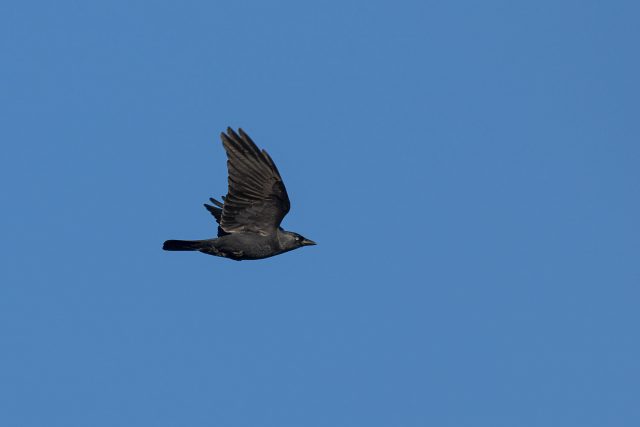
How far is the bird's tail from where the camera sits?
96.7 feet

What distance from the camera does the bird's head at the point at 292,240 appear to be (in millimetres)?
30766

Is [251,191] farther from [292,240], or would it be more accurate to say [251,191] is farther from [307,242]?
[307,242]

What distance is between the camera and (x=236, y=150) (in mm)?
28672

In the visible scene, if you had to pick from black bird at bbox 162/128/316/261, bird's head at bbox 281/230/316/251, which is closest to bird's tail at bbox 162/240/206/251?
black bird at bbox 162/128/316/261

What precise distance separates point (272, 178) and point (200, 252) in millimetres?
2957

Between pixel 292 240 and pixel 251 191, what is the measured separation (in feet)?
7.81

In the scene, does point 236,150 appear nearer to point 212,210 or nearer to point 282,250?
point 282,250

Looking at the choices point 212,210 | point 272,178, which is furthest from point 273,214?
point 212,210

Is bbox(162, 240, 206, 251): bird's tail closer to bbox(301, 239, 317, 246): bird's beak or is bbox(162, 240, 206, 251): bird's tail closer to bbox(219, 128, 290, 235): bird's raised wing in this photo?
bbox(219, 128, 290, 235): bird's raised wing

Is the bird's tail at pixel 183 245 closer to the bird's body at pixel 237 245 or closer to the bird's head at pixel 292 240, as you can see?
the bird's body at pixel 237 245

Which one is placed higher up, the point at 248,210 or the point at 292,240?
the point at 248,210

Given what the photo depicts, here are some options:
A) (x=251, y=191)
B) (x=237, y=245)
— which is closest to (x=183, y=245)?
(x=237, y=245)

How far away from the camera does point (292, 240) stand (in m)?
31.0

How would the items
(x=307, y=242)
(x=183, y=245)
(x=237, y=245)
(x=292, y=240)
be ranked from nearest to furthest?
(x=183, y=245) → (x=237, y=245) → (x=292, y=240) → (x=307, y=242)
